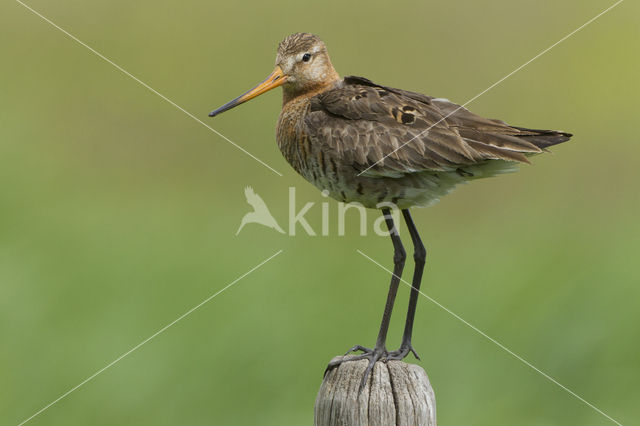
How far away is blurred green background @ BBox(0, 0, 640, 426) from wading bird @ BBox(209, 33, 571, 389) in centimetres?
287

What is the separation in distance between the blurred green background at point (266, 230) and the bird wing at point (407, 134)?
10.6ft

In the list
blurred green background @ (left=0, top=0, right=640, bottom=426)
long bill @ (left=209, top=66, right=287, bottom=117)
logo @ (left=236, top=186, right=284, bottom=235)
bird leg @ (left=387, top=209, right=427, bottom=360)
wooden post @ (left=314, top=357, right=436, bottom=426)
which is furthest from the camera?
logo @ (left=236, top=186, right=284, bottom=235)

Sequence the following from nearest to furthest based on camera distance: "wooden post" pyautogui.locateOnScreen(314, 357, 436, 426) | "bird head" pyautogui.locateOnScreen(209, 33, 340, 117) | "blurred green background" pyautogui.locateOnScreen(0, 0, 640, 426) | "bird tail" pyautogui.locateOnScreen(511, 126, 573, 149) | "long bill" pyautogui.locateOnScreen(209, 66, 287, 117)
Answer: "wooden post" pyautogui.locateOnScreen(314, 357, 436, 426) < "bird tail" pyautogui.locateOnScreen(511, 126, 573, 149) < "long bill" pyautogui.locateOnScreen(209, 66, 287, 117) < "bird head" pyautogui.locateOnScreen(209, 33, 340, 117) < "blurred green background" pyautogui.locateOnScreen(0, 0, 640, 426)

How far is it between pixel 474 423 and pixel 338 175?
11.2 ft

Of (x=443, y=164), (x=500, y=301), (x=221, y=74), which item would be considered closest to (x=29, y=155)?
(x=221, y=74)

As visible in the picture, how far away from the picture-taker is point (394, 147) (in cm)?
672

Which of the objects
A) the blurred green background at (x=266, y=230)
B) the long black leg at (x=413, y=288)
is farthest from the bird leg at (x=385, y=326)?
the blurred green background at (x=266, y=230)

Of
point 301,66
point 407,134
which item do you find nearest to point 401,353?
point 407,134

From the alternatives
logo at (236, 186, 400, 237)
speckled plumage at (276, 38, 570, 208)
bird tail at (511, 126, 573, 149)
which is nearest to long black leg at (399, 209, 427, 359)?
speckled plumage at (276, 38, 570, 208)

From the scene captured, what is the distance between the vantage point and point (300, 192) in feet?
44.3

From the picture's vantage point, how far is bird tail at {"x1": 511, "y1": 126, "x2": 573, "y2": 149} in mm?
6590

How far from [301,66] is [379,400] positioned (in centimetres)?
334

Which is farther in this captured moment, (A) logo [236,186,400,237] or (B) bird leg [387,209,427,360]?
(A) logo [236,186,400,237]

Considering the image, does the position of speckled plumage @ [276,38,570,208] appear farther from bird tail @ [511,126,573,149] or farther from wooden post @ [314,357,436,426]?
wooden post @ [314,357,436,426]
